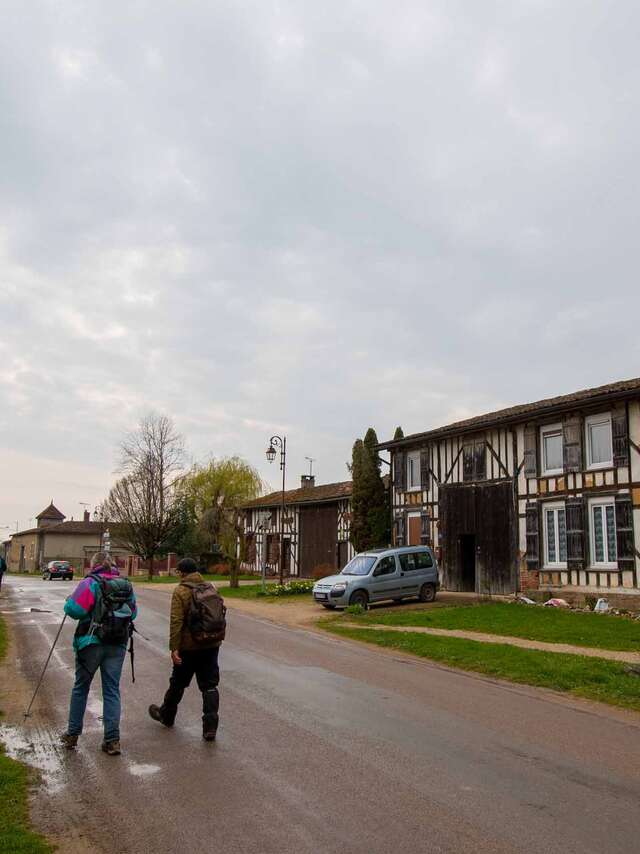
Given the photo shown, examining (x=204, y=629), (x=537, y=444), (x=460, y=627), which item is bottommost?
(x=460, y=627)

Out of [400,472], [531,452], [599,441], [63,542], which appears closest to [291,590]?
[400,472]

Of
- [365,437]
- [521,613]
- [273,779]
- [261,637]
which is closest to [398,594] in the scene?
[521,613]

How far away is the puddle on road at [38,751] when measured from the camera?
5598mm

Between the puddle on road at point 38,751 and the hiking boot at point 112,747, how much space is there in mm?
368

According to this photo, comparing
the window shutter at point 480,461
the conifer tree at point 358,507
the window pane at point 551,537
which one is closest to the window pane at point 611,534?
the window pane at point 551,537

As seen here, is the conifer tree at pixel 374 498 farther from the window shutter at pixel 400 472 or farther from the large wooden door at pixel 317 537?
the large wooden door at pixel 317 537

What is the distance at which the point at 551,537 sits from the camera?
22375 millimetres

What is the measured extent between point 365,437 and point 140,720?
2624 cm

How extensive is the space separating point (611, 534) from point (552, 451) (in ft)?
11.0

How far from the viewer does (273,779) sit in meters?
5.54

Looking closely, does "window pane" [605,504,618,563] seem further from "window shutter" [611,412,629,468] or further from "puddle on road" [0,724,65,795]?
"puddle on road" [0,724,65,795]

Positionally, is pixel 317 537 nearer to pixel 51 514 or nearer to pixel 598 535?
pixel 598 535

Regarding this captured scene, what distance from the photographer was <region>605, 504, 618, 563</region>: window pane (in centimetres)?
2023

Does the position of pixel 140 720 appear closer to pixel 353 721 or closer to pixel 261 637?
pixel 353 721
